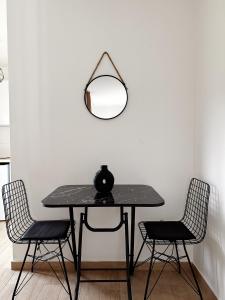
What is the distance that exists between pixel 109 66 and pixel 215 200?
150cm

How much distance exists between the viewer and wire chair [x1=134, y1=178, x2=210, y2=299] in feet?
7.02

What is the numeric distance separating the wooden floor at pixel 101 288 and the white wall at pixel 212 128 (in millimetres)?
237

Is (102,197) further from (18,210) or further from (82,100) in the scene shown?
(82,100)

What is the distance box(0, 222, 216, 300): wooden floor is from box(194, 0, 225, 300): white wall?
0.78 feet

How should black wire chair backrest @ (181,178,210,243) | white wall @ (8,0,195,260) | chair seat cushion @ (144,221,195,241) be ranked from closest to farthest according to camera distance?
chair seat cushion @ (144,221,195,241)
black wire chair backrest @ (181,178,210,243)
white wall @ (8,0,195,260)

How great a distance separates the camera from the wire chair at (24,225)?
7.21 feet

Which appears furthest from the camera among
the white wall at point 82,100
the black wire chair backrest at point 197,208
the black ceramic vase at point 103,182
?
the white wall at point 82,100

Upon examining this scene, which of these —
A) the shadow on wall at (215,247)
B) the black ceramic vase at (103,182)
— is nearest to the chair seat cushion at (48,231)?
the black ceramic vase at (103,182)

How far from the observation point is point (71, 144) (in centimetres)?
268

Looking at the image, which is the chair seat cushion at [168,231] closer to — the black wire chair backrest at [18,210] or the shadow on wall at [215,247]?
the shadow on wall at [215,247]

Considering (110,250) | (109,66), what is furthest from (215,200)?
(109,66)

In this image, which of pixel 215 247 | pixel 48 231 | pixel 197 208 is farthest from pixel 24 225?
pixel 215 247

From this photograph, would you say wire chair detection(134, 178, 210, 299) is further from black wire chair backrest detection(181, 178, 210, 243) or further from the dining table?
the dining table

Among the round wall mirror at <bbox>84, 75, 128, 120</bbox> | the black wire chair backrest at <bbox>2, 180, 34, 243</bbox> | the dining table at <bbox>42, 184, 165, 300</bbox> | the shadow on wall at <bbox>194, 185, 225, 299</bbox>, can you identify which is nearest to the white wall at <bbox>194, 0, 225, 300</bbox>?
the shadow on wall at <bbox>194, 185, 225, 299</bbox>
